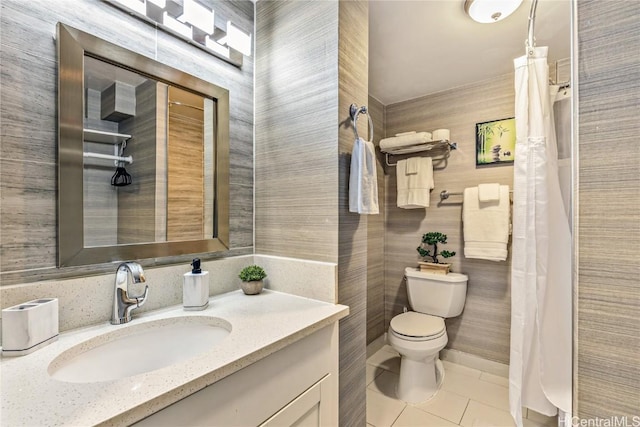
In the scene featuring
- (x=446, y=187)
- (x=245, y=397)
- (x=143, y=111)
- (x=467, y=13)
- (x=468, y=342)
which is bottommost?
(x=468, y=342)

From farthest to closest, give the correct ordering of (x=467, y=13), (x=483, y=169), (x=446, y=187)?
(x=446, y=187)
(x=483, y=169)
(x=467, y=13)

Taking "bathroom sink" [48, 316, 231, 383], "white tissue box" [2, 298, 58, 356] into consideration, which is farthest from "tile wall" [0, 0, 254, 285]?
"bathroom sink" [48, 316, 231, 383]

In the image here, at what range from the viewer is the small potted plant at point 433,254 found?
2.15 metres

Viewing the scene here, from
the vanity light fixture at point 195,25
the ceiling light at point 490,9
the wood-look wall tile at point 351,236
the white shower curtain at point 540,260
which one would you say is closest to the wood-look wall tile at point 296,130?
the wood-look wall tile at point 351,236

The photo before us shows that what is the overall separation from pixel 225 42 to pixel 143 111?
501 mm

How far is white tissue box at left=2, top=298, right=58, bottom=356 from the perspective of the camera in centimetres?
68

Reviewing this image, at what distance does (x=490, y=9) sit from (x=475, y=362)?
2.33m

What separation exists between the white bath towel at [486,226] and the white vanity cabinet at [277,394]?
57.1 inches

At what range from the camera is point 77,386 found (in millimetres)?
570

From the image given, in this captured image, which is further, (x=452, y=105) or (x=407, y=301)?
(x=407, y=301)

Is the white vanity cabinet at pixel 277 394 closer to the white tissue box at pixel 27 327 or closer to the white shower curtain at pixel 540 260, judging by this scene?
the white tissue box at pixel 27 327

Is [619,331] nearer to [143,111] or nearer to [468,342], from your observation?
[143,111]

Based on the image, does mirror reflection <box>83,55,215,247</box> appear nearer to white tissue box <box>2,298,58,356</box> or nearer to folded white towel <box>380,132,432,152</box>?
white tissue box <box>2,298,58,356</box>

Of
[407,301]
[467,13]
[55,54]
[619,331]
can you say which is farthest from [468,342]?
[55,54]
